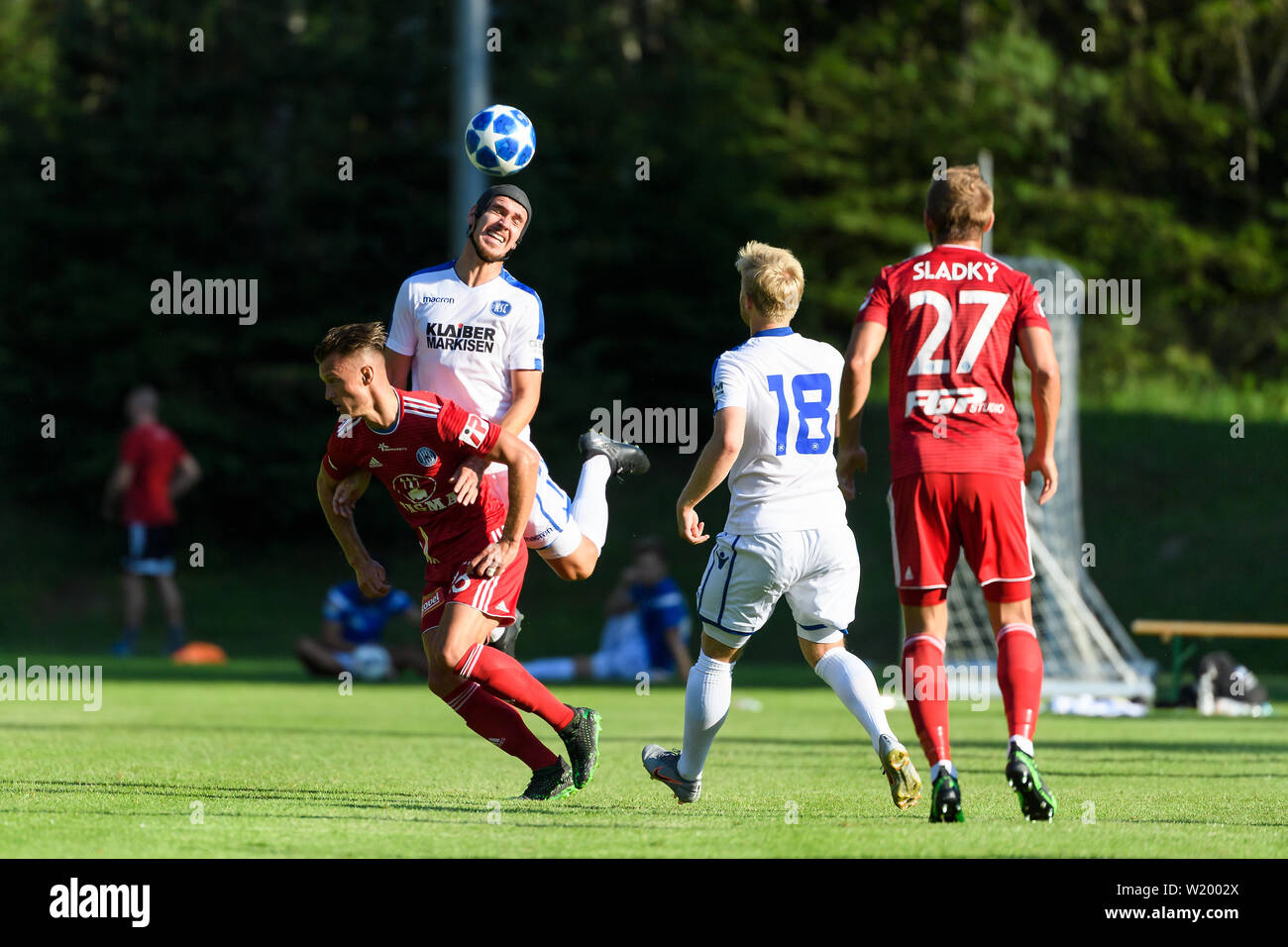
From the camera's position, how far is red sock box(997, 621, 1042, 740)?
5391 millimetres

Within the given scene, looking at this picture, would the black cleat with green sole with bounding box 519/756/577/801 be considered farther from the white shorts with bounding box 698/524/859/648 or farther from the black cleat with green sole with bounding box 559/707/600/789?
the white shorts with bounding box 698/524/859/648

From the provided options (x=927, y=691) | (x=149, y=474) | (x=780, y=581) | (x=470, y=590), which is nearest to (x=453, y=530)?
(x=470, y=590)

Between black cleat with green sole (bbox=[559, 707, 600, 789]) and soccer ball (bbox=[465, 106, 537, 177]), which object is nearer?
black cleat with green sole (bbox=[559, 707, 600, 789])

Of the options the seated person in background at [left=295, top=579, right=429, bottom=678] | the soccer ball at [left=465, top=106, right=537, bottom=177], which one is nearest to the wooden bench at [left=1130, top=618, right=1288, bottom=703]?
the seated person in background at [left=295, top=579, right=429, bottom=678]

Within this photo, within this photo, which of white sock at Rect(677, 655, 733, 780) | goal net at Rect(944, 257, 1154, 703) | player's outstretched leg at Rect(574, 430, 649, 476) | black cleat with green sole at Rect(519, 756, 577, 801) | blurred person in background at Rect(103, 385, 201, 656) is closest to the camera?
white sock at Rect(677, 655, 733, 780)

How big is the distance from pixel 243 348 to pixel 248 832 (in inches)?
746

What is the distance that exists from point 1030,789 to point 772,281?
76.8 inches

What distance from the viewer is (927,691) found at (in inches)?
213

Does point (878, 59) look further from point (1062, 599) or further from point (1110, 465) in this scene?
point (1062, 599)

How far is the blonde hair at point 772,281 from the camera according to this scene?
566cm

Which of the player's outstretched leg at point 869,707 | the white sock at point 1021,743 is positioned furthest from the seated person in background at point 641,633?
the white sock at point 1021,743
